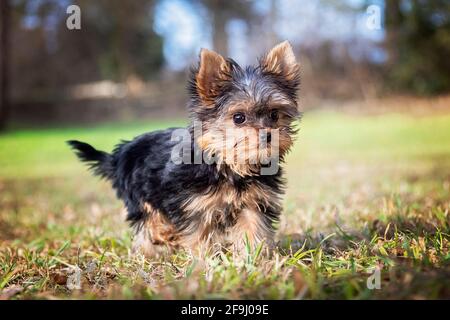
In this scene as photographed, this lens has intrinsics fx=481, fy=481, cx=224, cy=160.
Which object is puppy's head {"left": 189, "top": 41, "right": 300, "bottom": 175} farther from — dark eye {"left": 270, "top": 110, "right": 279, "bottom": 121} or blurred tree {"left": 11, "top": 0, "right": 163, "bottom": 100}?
blurred tree {"left": 11, "top": 0, "right": 163, "bottom": 100}

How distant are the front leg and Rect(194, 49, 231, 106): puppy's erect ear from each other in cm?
79

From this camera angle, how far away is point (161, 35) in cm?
2100

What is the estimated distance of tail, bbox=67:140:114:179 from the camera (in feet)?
13.6

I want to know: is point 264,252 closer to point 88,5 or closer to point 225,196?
point 225,196

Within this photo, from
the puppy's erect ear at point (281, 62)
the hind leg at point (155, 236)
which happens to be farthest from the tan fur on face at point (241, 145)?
the hind leg at point (155, 236)

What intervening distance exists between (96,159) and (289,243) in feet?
6.08

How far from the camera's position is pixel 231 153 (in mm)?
3049

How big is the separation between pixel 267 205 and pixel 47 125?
1953cm

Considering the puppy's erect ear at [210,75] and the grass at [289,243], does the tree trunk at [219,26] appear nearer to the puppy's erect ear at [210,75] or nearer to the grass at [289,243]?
the grass at [289,243]

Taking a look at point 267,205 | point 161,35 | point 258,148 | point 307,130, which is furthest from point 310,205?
point 161,35

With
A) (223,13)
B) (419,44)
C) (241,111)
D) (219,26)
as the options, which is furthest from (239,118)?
(223,13)

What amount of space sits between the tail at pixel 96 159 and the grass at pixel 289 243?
58 cm

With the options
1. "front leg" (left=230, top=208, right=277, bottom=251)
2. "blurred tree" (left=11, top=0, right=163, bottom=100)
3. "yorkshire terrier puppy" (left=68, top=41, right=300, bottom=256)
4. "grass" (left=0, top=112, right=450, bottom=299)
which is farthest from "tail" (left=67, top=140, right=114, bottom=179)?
"blurred tree" (left=11, top=0, right=163, bottom=100)

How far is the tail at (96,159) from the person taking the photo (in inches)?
163
